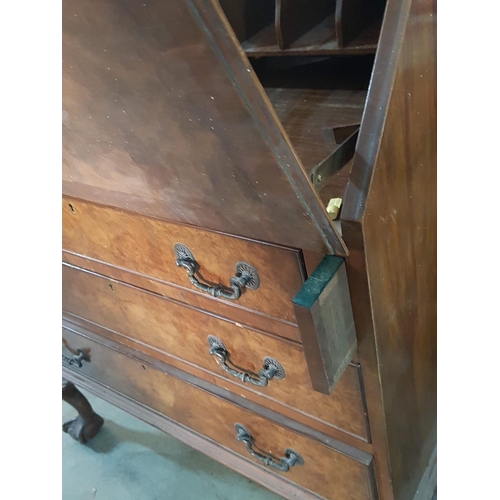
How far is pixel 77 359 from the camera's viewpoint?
111 centimetres

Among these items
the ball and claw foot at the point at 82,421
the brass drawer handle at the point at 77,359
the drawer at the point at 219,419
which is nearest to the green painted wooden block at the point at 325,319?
the drawer at the point at 219,419

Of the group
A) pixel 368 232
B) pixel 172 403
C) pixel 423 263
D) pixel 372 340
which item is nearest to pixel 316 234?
pixel 368 232

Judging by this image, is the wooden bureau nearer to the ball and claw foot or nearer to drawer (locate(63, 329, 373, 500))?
drawer (locate(63, 329, 373, 500))

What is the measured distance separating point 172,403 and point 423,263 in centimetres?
55

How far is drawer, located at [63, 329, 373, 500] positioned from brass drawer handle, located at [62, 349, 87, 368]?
0.01m

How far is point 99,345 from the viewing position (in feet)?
3.37

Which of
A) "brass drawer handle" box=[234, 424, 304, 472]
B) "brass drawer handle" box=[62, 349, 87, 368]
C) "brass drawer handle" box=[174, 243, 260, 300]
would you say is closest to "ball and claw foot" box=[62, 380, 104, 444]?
"brass drawer handle" box=[62, 349, 87, 368]

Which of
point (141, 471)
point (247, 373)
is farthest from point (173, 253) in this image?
point (141, 471)

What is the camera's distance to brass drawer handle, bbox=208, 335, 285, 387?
71 cm

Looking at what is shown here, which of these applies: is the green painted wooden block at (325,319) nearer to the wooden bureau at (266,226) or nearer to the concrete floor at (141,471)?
the wooden bureau at (266,226)

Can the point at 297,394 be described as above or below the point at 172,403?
above

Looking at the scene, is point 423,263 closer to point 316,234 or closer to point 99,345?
point 316,234

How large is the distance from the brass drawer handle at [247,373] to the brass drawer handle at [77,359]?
43 cm

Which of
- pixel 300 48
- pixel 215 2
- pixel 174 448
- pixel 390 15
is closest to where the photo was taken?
pixel 215 2
